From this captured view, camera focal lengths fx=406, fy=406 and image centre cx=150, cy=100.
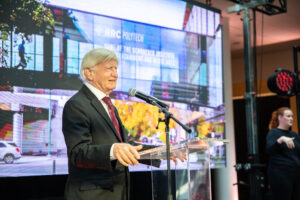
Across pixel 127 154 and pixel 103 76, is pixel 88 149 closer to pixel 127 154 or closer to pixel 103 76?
pixel 127 154

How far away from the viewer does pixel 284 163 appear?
15.6 ft

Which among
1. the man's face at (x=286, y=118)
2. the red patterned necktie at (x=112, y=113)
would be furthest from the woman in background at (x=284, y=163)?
the red patterned necktie at (x=112, y=113)

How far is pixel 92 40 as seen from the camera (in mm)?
3992

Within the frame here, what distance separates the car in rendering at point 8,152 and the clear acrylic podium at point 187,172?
5.98 ft

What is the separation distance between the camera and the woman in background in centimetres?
469

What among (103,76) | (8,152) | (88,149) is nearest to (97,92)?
(103,76)

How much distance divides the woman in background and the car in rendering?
9.43 feet

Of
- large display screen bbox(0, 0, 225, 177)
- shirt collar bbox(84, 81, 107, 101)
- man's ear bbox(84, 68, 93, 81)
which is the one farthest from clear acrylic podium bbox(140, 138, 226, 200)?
large display screen bbox(0, 0, 225, 177)

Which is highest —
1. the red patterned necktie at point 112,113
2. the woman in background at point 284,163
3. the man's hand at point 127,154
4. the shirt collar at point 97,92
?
the shirt collar at point 97,92

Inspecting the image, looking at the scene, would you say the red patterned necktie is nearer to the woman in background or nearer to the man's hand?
the man's hand

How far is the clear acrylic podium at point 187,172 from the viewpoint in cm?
181

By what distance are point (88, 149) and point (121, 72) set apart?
8.30ft

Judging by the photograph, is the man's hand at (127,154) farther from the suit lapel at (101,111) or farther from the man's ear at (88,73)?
the man's ear at (88,73)

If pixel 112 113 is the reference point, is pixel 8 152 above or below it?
below
